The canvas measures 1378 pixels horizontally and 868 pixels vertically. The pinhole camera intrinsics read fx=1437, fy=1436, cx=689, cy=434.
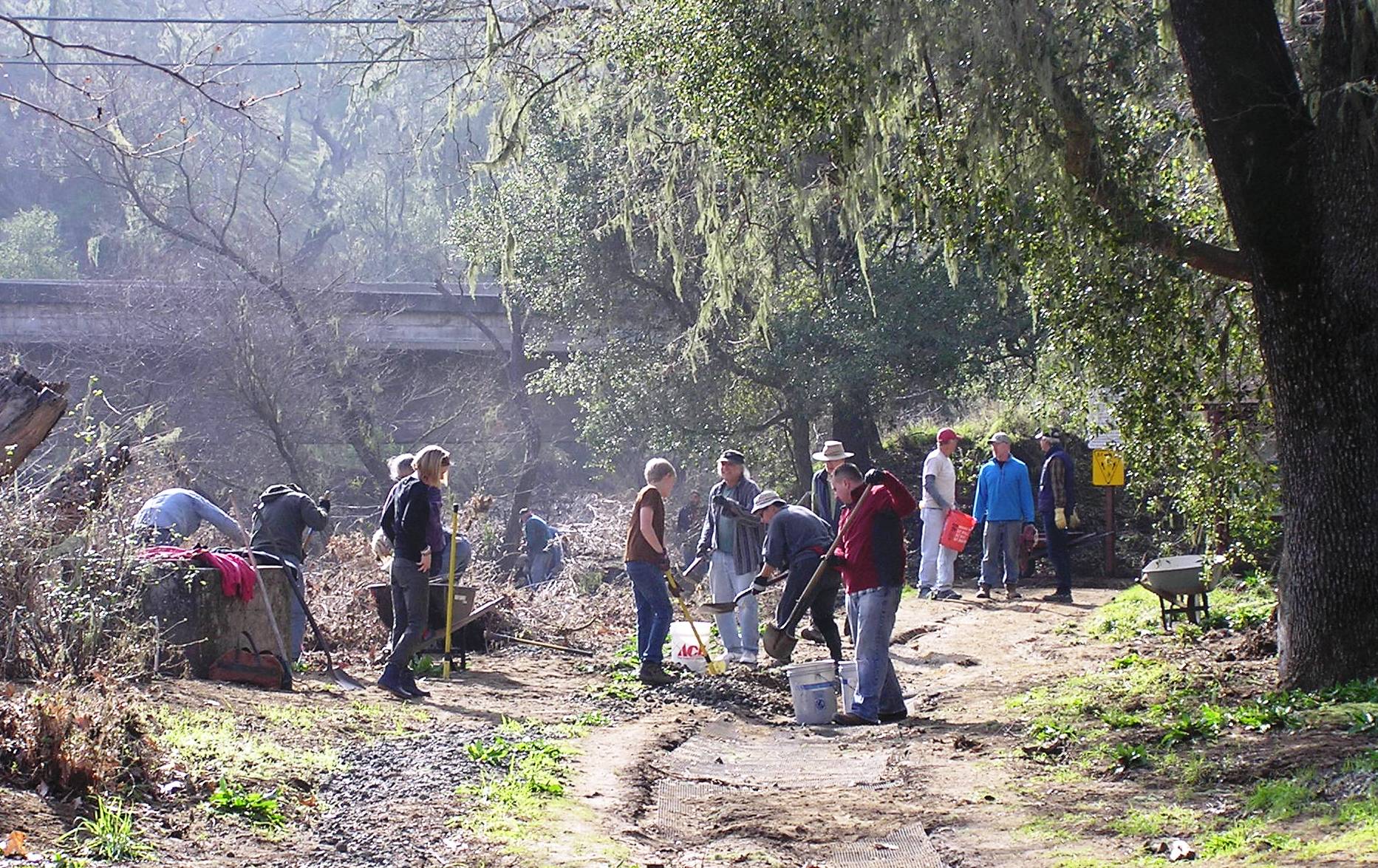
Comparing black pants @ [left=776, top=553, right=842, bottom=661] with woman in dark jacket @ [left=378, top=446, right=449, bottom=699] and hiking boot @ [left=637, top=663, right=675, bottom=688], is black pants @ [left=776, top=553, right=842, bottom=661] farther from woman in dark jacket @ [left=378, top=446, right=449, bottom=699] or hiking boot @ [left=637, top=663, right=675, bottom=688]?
woman in dark jacket @ [left=378, top=446, right=449, bottom=699]

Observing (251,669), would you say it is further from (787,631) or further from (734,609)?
(734,609)

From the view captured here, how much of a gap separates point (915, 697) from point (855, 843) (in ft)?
16.2

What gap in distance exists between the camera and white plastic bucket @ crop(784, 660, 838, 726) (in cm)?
1034

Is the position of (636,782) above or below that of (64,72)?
below

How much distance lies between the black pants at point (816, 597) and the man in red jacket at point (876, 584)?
1.71 metres

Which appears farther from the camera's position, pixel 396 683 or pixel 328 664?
pixel 328 664

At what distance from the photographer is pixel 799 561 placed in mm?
12062

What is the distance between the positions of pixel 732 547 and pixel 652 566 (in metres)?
1.42

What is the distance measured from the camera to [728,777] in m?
8.30

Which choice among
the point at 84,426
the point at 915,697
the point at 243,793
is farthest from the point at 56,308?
the point at 243,793

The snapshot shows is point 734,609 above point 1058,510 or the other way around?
the other way around

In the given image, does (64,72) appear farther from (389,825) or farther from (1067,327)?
(389,825)

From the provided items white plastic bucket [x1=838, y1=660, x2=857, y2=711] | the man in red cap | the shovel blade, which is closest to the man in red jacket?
white plastic bucket [x1=838, y1=660, x2=857, y2=711]

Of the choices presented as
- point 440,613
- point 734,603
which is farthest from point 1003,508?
point 440,613
